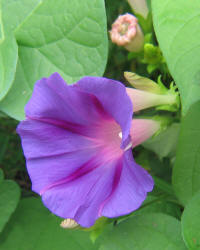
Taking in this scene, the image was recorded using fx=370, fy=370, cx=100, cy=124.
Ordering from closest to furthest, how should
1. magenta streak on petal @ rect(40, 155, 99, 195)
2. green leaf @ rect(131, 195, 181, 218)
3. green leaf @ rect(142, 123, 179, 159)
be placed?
magenta streak on petal @ rect(40, 155, 99, 195)
green leaf @ rect(131, 195, 181, 218)
green leaf @ rect(142, 123, 179, 159)

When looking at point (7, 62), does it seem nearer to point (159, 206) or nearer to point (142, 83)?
point (142, 83)

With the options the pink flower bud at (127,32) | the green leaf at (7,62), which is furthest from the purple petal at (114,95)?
the pink flower bud at (127,32)

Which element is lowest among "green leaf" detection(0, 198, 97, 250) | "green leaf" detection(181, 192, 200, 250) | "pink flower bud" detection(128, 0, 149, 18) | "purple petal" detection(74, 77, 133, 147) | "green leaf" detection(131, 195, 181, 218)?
"green leaf" detection(0, 198, 97, 250)

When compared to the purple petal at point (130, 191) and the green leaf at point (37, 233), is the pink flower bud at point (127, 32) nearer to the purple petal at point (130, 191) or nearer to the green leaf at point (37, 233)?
the purple petal at point (130, 191)

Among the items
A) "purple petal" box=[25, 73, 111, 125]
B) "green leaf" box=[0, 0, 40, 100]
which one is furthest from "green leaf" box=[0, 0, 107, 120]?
"purple petal" box=[25, 73, 111, 125]

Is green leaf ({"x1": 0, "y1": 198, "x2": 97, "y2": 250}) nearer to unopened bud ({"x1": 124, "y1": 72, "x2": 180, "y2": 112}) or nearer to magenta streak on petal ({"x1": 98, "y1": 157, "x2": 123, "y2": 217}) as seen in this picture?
magenta streak on petal ({"x1": 98, "y1": 157, "x2": 123, "y2": 217})

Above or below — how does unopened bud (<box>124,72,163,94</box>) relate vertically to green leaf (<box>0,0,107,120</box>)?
below
